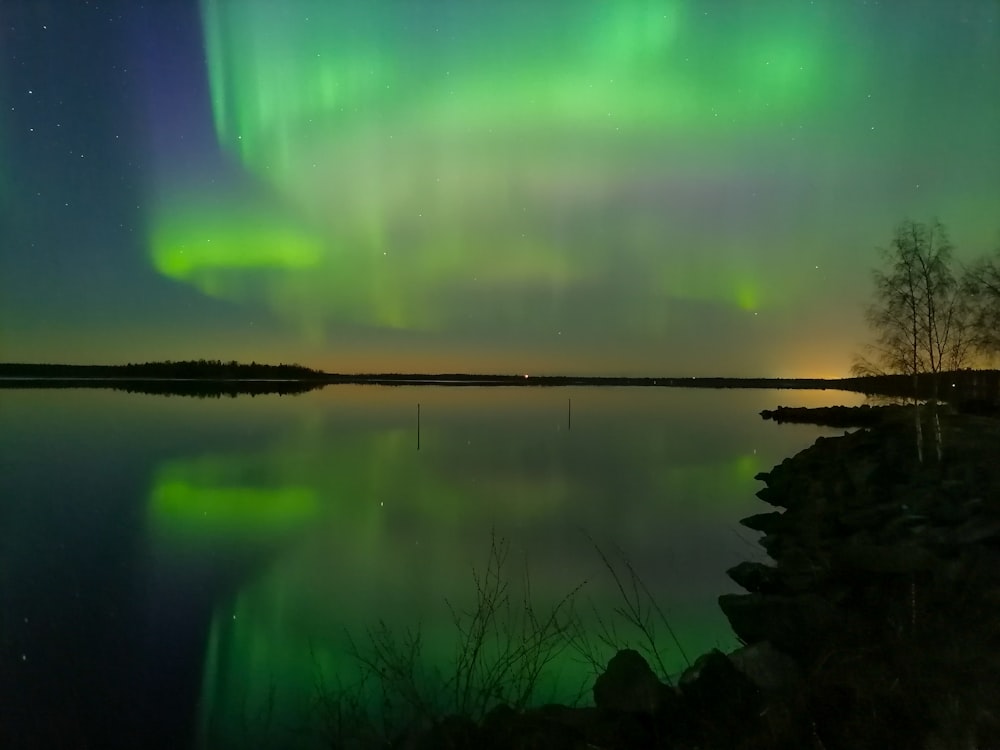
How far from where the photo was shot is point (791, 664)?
26.1 ft

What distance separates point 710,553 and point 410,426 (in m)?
50.9

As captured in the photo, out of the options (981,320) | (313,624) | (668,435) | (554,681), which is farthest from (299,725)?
(668,435)

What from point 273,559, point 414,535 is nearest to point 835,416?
point 414,535

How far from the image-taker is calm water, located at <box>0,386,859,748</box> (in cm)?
990

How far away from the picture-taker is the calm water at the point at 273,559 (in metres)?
9.90

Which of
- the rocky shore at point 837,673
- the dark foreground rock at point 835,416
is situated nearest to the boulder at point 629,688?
the rocky shore at point 837,673

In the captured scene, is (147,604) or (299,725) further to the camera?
(147,604)

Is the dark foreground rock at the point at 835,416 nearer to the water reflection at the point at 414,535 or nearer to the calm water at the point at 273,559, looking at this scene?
the water reflection at the point at 414,535

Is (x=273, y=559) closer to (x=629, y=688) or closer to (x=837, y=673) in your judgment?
(x=629, y=688)

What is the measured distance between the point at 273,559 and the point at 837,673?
13.6 meters

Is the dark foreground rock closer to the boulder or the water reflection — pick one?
the water reflection

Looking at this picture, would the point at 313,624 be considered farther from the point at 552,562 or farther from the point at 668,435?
the point at 668,435

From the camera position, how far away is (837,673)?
719 centimetres

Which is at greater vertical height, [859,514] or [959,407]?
[959,407]
